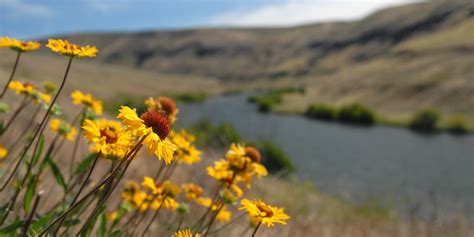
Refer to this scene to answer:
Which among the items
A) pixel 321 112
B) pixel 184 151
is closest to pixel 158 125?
pixel 184 151

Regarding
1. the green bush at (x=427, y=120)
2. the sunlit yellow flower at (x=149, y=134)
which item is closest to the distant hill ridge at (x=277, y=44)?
the green bush at (x=427, y=120)

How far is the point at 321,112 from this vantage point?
42062 millimetres

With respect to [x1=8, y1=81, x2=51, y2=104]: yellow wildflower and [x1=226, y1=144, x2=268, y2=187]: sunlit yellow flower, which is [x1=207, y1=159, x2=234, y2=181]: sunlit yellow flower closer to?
[x1=226, y1=144, x2=268, y2=187]: sunlit yellow flower

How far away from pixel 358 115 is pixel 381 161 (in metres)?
15.0

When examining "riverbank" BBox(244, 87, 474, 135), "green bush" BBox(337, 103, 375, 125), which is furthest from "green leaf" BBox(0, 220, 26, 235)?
"green bush" BBox(337, 103, 375, 125)

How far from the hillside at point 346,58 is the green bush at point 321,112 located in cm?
274

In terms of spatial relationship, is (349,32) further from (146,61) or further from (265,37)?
(146,61)

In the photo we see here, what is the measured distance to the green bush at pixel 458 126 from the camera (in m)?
31.5

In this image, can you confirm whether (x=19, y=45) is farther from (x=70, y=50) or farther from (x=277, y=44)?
(x=277, y=44)

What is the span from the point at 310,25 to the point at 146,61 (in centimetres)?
6185

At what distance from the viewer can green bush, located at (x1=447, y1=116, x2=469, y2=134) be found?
31484mm

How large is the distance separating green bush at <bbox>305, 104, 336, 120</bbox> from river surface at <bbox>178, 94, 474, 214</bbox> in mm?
5868

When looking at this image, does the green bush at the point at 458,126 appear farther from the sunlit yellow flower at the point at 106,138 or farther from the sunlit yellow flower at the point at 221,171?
the sunlit yellow flower at the point at 106,138

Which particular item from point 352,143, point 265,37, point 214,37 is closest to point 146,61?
point 214,37
